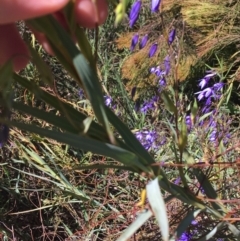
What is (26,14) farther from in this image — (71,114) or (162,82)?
(162,82)

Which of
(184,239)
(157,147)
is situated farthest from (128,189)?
(184,239)

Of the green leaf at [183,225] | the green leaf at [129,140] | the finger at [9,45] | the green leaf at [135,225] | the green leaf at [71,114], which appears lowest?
the green leaf at [183,225]

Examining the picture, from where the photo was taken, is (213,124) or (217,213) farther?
(213,124)

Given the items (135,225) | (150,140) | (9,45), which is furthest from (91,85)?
(150,140)

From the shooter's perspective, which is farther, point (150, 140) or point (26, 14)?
point (150, 140)

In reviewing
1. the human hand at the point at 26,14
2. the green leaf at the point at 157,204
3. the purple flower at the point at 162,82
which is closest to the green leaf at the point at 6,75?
the human hand at the point at 26,14

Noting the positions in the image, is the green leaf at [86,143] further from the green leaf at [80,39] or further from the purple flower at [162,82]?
the purple flower at [162,82]

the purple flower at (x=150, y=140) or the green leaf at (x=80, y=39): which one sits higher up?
the green leaf at (x=80, y=39)

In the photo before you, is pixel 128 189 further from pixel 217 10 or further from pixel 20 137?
pixel 217 10

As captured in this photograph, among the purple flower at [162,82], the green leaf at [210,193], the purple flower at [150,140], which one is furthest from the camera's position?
the purple flower at [162,82]
